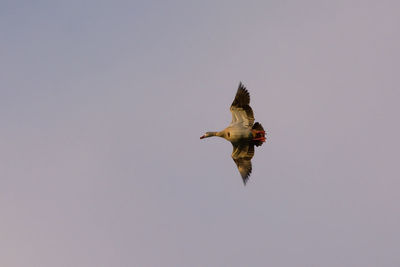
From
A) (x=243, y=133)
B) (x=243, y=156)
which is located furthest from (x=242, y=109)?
(x=243, y=156)

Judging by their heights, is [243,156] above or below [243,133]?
below

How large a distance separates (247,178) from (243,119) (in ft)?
15.2

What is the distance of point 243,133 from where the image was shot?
168 feet

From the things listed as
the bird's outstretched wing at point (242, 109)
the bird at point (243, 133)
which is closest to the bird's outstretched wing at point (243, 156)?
the bird at point (243, 133)

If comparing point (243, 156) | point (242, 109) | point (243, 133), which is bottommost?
point (243, 156)

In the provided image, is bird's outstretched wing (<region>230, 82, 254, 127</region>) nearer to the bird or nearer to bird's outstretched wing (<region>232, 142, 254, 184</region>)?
the bird

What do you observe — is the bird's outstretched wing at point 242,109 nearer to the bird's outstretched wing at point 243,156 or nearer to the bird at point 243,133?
the bird at point 243,133

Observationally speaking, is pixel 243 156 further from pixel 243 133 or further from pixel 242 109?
pixel 242 109

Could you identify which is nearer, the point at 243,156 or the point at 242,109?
the point at 242,109

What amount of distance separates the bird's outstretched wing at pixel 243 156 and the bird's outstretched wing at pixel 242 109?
72.9 inches

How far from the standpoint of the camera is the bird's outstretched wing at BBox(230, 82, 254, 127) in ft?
170

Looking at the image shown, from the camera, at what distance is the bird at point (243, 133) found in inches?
2021

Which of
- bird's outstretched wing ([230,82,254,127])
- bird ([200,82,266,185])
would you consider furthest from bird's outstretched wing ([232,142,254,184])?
bird's outstretched wing ([230,82,254,127])

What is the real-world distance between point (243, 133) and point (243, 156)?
238cm
